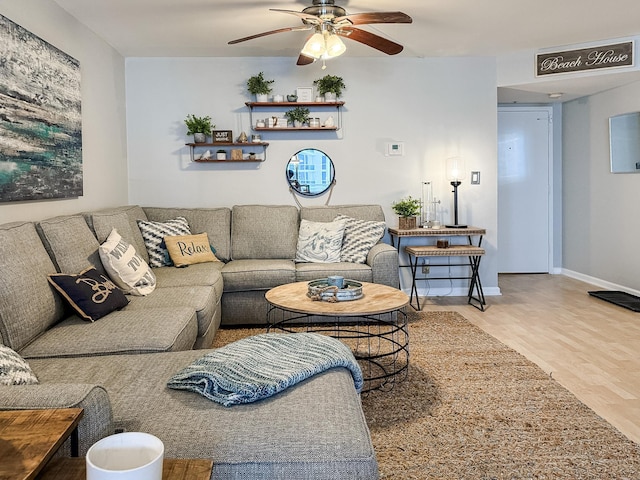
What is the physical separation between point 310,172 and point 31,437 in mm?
4274

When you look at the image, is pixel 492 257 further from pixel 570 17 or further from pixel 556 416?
pixel 556 416

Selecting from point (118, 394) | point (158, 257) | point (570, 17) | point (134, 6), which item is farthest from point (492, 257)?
point (118, 394)

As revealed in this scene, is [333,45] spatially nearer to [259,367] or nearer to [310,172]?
[310,172]

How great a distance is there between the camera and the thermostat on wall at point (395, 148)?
5.21 meters

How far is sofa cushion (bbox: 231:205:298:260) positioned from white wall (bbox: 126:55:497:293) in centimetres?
43

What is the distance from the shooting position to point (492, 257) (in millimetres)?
5344

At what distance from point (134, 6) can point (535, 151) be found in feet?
15.7

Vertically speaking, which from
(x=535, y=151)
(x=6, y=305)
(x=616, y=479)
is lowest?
(x=616, y=479)

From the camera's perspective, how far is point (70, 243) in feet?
9.33

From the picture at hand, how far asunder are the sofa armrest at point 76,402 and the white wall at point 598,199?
523 centimetres

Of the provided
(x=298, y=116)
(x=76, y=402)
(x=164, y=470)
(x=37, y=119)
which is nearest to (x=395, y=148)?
(x=298, y=116)

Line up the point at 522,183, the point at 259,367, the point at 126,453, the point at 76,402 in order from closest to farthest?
the point at 126,453 → the point at 76,402 → the point at 259,367 → the point at 522,183

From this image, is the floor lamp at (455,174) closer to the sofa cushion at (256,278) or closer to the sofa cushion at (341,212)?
the sofa cushion at (341,212)

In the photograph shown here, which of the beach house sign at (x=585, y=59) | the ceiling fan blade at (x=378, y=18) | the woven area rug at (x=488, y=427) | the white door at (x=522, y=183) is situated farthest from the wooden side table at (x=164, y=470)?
the white door at (x=522, y=183)
